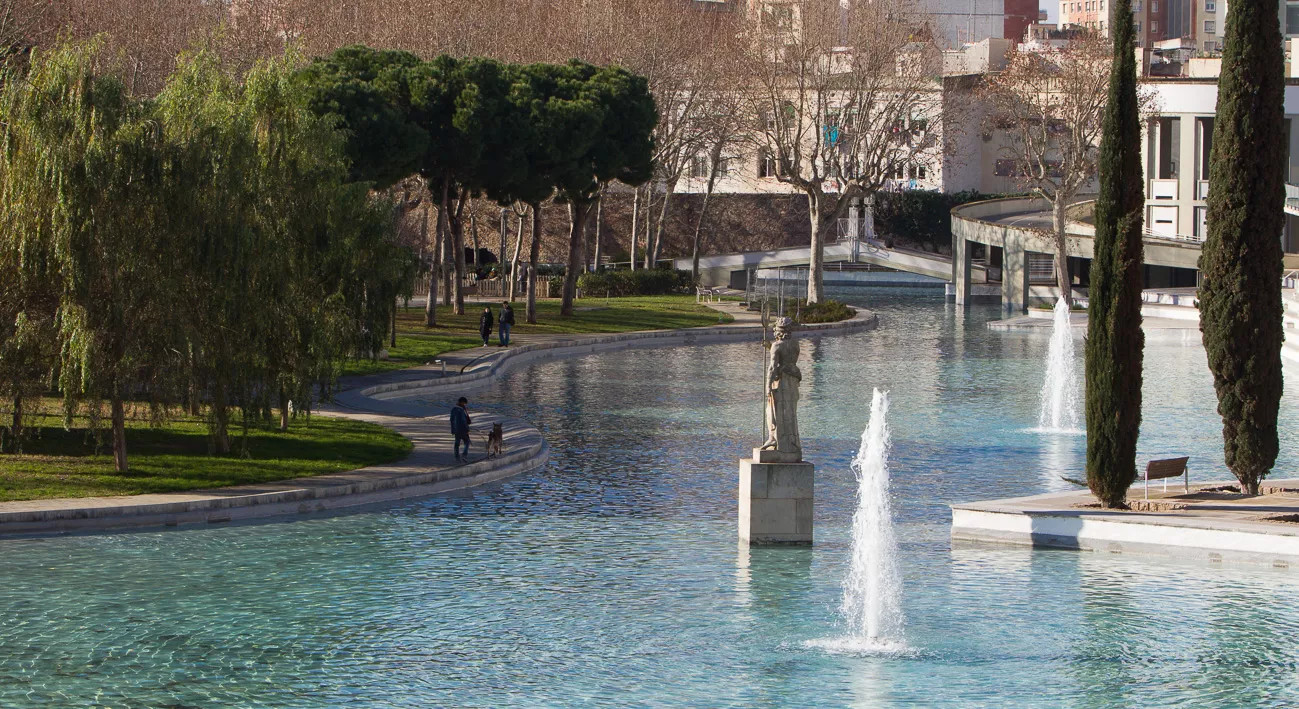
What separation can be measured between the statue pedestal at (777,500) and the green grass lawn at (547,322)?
22970 millimetres

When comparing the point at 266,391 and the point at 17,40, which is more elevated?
the point at 17,40

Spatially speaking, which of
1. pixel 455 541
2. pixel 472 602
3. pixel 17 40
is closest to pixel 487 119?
pixel 17 40

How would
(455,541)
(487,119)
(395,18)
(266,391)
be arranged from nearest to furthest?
(455,541) → (266,391) → (487,119) → (395,18)

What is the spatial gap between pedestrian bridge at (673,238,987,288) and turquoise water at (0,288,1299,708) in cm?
6201

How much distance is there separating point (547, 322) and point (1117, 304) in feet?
128

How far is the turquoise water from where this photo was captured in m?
17.3

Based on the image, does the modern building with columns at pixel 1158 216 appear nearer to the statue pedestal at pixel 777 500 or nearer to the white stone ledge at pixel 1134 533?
the white stone ledge at pixel 1134 533

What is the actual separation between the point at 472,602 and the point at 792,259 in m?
73.4

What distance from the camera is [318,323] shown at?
110ft

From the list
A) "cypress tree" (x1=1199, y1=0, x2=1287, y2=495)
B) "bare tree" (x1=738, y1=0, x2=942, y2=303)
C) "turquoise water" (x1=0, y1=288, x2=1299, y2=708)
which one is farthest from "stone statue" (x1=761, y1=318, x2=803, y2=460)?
"bare tree" (x1=738, y1=0, x2=942, y2=303)

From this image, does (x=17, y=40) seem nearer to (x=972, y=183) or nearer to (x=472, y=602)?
(x=472, y=602)

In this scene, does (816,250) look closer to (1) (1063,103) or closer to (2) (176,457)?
(1) (1063,103)

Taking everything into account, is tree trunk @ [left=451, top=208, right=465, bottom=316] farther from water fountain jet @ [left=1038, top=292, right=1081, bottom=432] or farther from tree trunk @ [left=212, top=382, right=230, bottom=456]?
tree trunk @ [left=212, top=382, right=230, bottom=456]

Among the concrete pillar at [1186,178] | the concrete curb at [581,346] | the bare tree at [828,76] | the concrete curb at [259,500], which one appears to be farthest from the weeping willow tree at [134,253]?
the concrete pillar at [1186,178]
